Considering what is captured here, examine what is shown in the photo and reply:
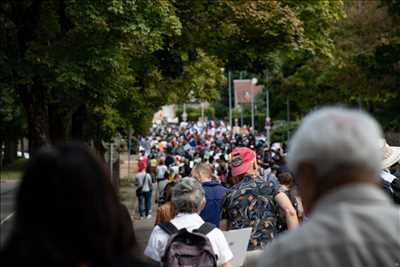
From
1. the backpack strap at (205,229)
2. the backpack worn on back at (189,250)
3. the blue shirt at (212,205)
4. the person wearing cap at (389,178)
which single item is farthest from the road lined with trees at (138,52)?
the backpack worn on back at (189,250)

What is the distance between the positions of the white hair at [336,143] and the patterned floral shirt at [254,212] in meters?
4.79

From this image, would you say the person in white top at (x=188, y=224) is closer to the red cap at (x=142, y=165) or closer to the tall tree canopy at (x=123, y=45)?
the tall tree canopy at (x=123, y=45)

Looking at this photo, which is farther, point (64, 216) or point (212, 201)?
point (212, 201)

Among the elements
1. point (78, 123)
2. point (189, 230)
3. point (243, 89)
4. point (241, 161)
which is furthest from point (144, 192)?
point (243, 89)

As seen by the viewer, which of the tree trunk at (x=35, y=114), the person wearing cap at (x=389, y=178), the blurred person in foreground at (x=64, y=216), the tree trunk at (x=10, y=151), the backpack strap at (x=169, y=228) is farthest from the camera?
the tree trunk at (x=10, y=151)

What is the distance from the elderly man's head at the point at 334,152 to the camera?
3379 mm

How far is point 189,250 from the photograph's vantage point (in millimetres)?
6328

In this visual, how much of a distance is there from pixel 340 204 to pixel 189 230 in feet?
10.5

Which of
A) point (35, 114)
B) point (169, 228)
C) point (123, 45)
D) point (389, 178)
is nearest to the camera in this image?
point (169, 228)

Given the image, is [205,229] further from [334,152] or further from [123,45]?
[123,45]

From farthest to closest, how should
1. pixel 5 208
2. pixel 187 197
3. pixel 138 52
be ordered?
1. pixel 5 208
2. pixel 138 52
3. pixel 187 197

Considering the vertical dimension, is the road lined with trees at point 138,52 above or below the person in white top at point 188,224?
above

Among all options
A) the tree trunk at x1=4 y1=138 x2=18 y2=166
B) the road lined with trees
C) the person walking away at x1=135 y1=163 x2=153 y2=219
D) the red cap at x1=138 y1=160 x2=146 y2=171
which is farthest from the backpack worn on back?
the tree trunk at x1=4 y1=138 x2=18 y2=166

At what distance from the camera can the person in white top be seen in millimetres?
6430
